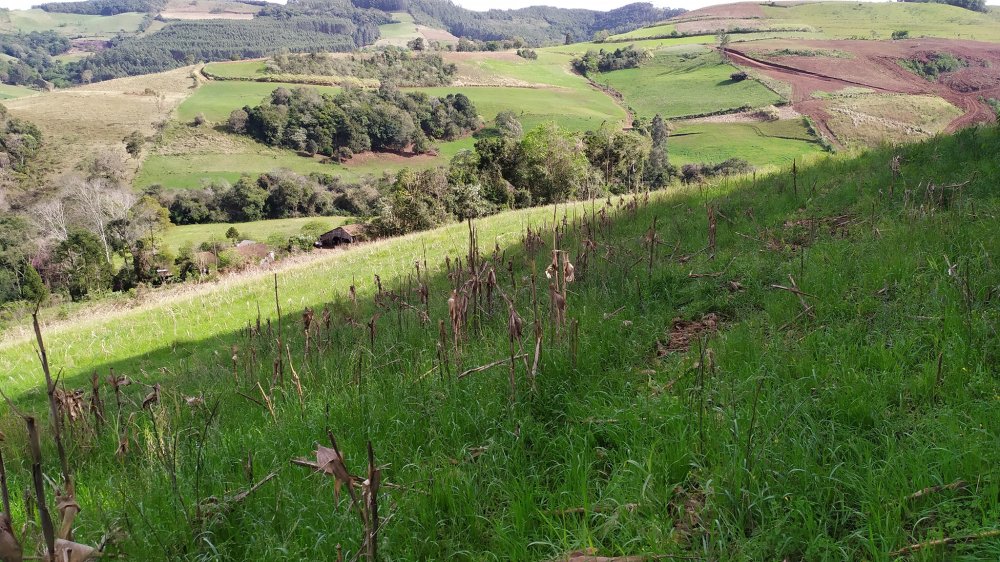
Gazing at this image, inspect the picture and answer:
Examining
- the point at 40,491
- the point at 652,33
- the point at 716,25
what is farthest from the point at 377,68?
the point at 40,491

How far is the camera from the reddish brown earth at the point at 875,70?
36197 mm

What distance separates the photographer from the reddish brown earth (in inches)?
1425

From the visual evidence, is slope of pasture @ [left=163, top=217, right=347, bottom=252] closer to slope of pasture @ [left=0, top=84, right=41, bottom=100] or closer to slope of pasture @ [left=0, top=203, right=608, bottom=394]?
slope of pasture @ [left=0, top=203, right=608, bottom=394]

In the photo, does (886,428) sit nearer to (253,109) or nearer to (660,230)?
(660,230)

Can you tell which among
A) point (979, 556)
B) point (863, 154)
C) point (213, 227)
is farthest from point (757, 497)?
point (213, 227)

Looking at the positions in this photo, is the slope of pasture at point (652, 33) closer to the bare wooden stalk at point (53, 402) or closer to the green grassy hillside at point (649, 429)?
the green grassy hillside at point (649, 429)

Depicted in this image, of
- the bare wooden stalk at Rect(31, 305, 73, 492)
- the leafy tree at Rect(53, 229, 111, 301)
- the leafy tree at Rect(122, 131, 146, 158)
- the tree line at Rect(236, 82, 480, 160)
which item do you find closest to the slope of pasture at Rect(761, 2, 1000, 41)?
the tree line at Rect(236, 82, 480, 160)

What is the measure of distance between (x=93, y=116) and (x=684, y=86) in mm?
101330

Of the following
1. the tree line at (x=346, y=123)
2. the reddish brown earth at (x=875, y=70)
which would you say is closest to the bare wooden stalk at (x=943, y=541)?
the reddish brown earth at (x=875, y=70)

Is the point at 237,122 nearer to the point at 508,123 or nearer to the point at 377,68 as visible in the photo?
the point at 508,123

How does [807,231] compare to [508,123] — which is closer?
[807,231]

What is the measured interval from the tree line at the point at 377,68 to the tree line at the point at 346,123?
2670cm

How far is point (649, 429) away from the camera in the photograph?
2562mm

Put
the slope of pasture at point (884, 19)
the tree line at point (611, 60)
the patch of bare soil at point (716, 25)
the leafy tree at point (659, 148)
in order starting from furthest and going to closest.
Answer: the patch of bare soil at point (716, 25) → the tree line at point (611, 60) → the slope of pasture at point (884, 19) → the leafy tree at point (659, 148)
